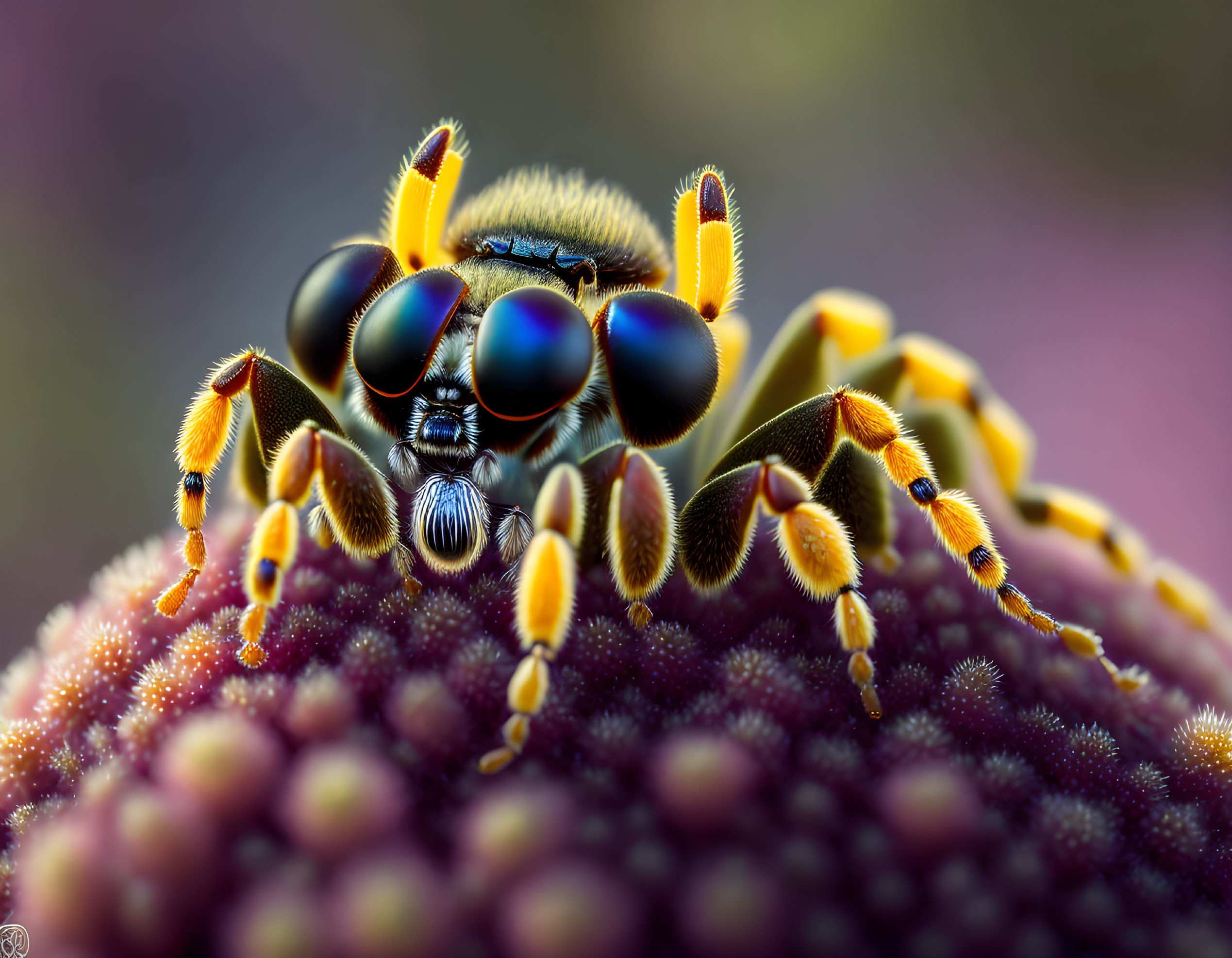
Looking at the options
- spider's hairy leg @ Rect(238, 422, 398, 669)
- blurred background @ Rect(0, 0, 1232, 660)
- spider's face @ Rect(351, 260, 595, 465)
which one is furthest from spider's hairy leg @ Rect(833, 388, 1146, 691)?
blurred background @ Rect(0, 0, 1232, 660)

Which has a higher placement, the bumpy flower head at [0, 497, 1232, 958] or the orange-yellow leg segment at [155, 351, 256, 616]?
→ the orange-yellow leg segment at [155, 351, 256, 616]

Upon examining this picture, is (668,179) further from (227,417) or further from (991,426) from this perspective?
(227,417)

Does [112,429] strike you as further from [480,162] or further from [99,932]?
[99,932]

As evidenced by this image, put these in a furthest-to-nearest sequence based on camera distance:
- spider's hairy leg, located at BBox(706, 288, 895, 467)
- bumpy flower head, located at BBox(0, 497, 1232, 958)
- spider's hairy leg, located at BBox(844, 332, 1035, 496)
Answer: spider's hairy leg, located at BBox(844, 332, 1035, 496) < spider's hairy leg, located at BBox(706, 288, 895, 467) < bumpy flower head, located at BBox(0, 497, 1232, 958)

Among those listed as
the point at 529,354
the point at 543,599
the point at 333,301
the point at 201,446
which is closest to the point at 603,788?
the point at 543,599

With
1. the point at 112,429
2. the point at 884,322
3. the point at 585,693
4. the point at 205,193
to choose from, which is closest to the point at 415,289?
the point at 585,693

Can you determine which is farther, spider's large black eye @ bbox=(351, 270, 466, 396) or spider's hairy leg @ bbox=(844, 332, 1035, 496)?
spider's hairy leg @ bbox=(844, 332, 1035, 496)

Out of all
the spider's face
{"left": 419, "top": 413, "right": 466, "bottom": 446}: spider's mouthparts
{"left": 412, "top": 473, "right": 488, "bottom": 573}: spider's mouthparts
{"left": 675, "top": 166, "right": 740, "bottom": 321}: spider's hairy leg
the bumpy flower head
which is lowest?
the bumpy flower head

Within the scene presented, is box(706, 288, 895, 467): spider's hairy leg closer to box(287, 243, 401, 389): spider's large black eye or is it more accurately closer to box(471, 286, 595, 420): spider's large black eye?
box(471, 286, 595, 420): spider's large black eye
